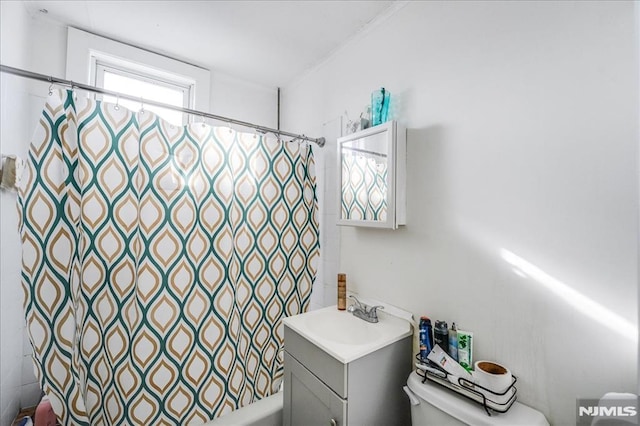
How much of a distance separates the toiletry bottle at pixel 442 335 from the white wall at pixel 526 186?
0.07 meters

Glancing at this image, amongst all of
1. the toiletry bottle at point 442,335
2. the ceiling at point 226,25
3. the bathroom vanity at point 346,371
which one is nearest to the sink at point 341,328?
the bathroom vanity at point 346,371

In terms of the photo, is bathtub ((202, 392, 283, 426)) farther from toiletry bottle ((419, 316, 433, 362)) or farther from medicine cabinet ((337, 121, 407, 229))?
medicine cabinet ((337, 121, 407, 229))

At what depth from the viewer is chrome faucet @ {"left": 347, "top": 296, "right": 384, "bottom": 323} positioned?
139 centimetres

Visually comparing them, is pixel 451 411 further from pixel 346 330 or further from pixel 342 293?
pixel 342 293

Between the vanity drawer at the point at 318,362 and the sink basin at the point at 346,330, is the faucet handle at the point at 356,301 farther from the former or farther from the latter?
the vanity drawer at the point at 318,362

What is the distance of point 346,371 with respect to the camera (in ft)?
3.37

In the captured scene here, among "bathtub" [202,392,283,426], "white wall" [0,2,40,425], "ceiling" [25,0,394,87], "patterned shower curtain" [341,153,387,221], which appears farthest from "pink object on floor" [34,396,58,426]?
"ceiling" [25,0,394,87]

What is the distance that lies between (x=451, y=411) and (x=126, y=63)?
2.51 metres

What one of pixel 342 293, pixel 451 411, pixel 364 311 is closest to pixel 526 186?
pixel 451 411

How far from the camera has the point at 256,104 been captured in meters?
2.29

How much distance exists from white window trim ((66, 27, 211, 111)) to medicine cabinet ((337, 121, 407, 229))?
3.96 feet

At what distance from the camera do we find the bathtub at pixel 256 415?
4.61ft

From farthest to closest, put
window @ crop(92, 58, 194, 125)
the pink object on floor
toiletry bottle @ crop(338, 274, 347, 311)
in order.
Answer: window @ crop(92, 58, 194, 125) < toiletry bottle @ crop(338, 274, 347, 311) < the pink object on floor

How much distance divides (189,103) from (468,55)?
1841mm
